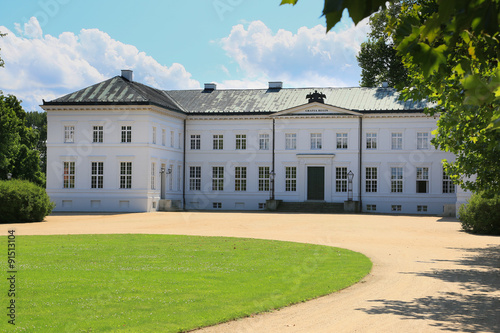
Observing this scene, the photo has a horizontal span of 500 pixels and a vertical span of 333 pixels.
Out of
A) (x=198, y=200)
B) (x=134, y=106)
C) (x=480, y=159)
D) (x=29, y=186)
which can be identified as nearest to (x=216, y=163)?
(x=198, y=200)

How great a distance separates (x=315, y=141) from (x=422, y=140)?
8.40 m

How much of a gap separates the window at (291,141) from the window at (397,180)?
26.7ft

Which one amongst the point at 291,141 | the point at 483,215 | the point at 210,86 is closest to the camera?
the point at 483,215

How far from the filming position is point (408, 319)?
357 inches

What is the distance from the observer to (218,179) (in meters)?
53.2

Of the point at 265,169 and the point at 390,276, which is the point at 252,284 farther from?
the point at 265,169

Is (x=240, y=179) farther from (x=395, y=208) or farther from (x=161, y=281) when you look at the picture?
(x=161, y=281)

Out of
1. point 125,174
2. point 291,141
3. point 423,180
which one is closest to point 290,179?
point 291,141

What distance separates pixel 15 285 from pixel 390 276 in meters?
7.67

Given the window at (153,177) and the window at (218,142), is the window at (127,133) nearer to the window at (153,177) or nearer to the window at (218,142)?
the window at (153,177)

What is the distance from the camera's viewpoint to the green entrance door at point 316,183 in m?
51.7

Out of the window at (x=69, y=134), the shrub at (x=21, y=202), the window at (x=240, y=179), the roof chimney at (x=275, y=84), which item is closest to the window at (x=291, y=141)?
the window at (x=240, y=179)

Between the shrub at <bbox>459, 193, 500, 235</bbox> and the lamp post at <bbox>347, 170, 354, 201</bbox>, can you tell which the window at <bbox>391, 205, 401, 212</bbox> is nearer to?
the lamp post at <bbox>347, 170, 354, 201</bbox>

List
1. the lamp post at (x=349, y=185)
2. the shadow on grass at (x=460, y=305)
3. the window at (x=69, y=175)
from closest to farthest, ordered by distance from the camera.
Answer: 1. the shadow on grass at (x=460, y=305)
2. the window at (x=69, y=175)
3. the lamp post at (x=349, y=185)
